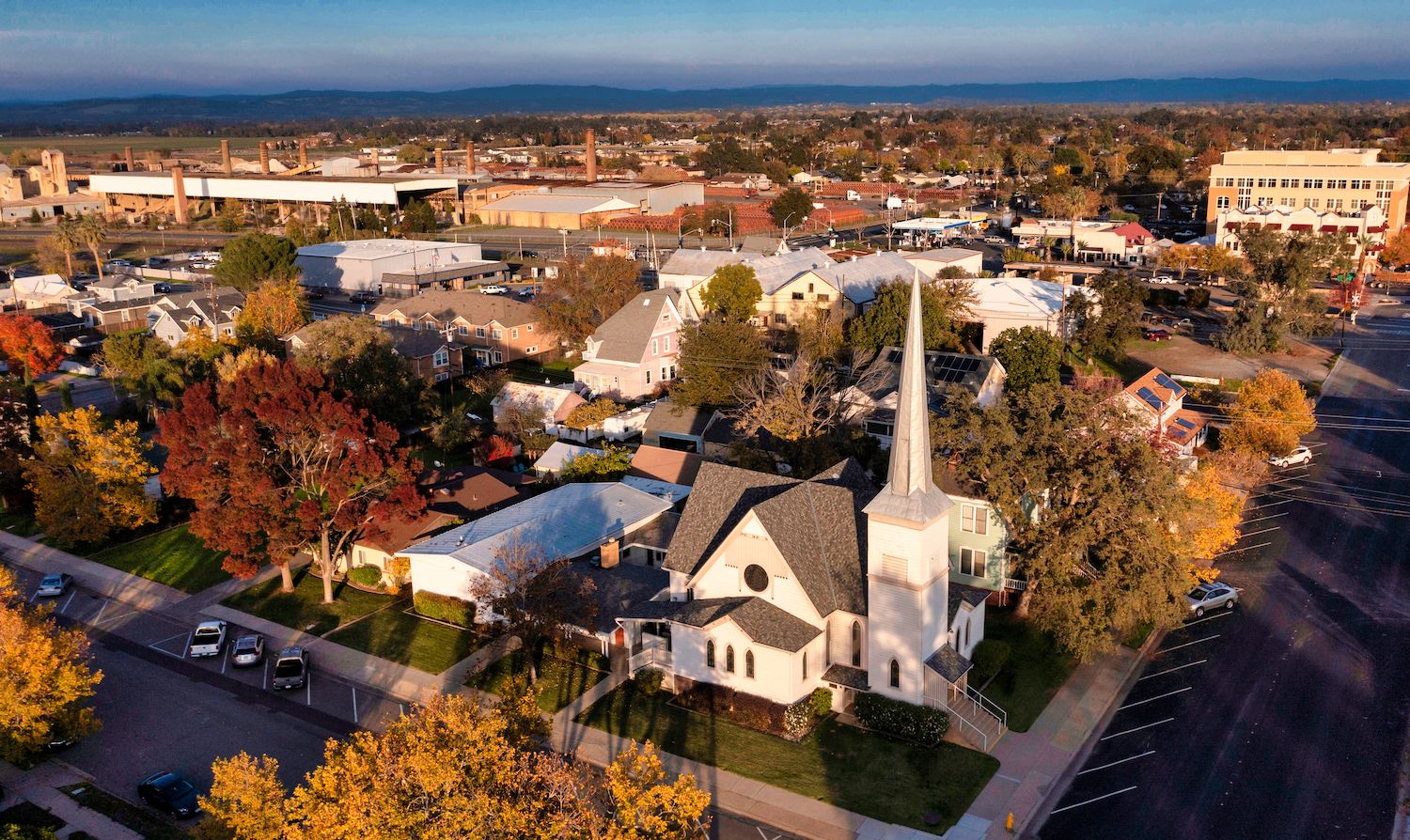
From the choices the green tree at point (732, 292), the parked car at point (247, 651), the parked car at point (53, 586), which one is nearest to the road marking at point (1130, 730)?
the parked car at point (247, 651)

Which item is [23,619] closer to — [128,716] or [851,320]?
[128,716]

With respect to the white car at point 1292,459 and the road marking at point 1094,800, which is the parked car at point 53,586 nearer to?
the road marking at point 1094,800

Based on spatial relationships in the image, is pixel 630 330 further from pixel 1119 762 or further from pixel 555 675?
pixel 1119 762

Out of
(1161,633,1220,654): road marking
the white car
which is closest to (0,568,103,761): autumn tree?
(1161,633,1220,654): road marking

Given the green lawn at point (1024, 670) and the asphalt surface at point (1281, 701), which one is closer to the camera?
the asphalt surface at point (1281, 701)

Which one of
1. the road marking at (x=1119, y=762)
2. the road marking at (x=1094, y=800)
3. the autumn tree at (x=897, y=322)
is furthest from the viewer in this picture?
the autumn tree at (x=897, y=322)

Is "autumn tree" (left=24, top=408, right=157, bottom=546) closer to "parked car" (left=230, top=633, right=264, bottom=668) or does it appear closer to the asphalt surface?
"parked car" (left=230, top=633, right=264, bottom=668)

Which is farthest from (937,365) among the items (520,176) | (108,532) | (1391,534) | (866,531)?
(520,176)
